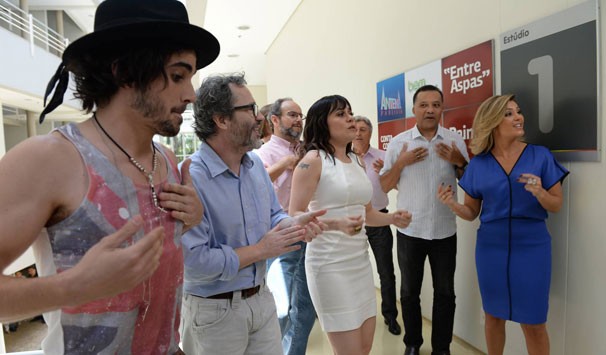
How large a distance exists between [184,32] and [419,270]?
2.25 metres

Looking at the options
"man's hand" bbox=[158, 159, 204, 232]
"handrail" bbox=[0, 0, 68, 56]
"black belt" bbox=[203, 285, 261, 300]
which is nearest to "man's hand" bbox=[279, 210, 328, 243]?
"black belt" bbox=[203, 285, 261, 300]

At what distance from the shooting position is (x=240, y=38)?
8.02 m

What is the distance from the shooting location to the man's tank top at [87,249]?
763mm

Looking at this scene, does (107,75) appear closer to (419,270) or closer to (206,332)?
(206,332)

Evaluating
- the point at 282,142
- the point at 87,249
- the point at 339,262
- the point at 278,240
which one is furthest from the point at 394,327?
the point at 87,249

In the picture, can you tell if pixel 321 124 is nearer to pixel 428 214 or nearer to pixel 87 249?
pixel 428 214

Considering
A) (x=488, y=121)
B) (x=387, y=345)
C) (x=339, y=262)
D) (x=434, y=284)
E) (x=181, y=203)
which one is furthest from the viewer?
(x=387, y=345)

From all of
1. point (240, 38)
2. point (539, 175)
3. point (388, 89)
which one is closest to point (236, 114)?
point (539, 175)

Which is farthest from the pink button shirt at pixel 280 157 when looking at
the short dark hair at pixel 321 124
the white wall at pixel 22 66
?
the white wall at pixel 22 66

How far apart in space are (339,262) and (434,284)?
103 centimetres

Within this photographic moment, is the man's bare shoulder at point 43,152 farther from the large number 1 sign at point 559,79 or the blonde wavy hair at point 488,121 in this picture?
the large number 1 sign at point 559,79

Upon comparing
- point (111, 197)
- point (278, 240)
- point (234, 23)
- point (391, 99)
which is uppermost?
point (234, 23)

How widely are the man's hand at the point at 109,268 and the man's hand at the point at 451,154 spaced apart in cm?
223

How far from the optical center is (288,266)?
252cm
